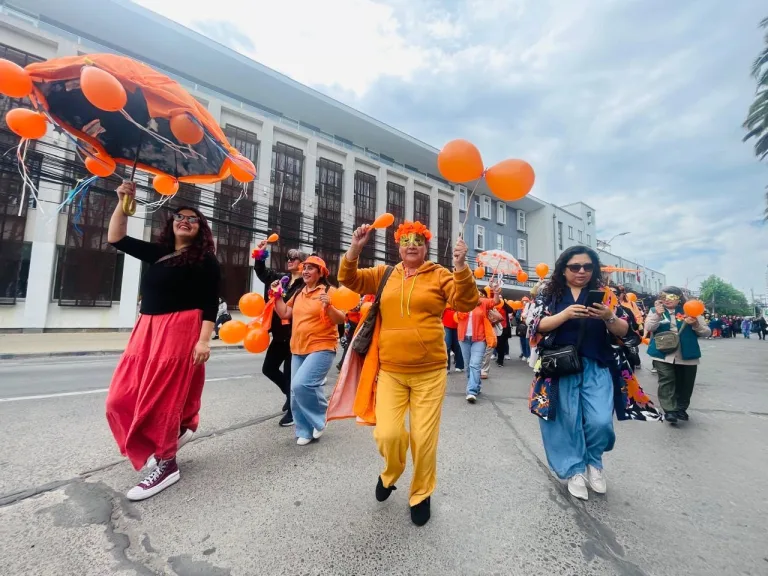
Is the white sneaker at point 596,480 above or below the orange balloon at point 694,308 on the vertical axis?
below

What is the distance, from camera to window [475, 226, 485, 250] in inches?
1236

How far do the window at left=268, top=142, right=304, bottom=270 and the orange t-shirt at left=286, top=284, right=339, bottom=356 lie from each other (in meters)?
15.7

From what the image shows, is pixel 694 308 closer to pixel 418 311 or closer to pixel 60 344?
pixel 418 311

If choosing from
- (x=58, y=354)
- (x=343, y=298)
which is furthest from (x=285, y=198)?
(x=343, y=298)

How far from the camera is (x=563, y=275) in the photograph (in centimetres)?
286

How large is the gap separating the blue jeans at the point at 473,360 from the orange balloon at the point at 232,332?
3234 mm

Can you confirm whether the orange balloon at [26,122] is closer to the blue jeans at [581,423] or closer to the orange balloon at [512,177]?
the orange balloon at [512,177]

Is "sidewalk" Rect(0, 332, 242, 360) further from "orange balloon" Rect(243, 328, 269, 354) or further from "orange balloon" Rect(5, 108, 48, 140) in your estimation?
"orange balloon" Rect(5, 108, 48, 140)

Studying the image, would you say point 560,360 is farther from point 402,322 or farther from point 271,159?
point 271,159

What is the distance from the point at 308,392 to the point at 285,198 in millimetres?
18018

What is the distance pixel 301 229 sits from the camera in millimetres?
19953

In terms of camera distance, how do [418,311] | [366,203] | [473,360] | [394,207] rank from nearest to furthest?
[418,311] < [473,360] < [366,203] < [394,207]

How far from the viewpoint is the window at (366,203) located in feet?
75.0

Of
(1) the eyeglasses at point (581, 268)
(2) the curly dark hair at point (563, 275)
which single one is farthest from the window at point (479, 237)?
(1) the eyeglasses at point (581, 268)
